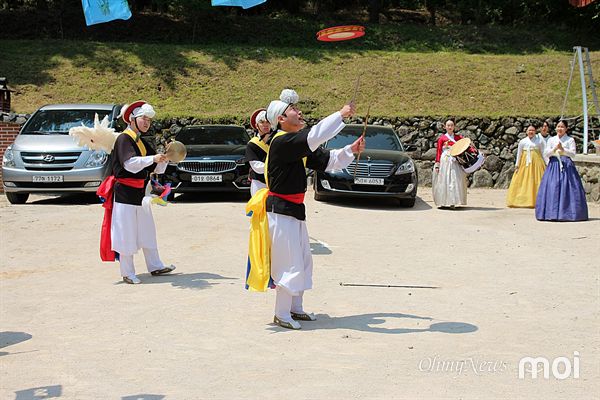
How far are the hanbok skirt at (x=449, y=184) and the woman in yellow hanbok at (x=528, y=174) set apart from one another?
112cm

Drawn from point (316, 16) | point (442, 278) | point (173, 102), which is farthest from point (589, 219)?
point (316, 16)

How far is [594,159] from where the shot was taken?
16.7 meters

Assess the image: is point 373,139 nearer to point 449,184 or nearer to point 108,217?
point 449,184

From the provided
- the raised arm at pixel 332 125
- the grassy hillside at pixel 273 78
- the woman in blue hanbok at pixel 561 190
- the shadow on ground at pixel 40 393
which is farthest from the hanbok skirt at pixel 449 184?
the shadow on ground at pixel 40 393

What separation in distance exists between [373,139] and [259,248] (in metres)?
11.0

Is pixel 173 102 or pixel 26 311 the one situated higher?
pixel 173 102

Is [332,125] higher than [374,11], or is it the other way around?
[374,11]

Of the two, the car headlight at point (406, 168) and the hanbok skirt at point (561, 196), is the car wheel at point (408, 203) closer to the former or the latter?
the car headlight at point (406, 168)

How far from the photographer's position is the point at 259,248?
6605 millimetres

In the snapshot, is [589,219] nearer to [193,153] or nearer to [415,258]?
[415,258]

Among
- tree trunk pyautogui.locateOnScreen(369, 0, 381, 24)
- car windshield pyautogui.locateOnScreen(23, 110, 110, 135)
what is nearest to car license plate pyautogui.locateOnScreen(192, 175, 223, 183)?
car windshield pyautogui.locateOnScreen(23, 110, 110, 135)

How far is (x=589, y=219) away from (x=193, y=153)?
7707 mm

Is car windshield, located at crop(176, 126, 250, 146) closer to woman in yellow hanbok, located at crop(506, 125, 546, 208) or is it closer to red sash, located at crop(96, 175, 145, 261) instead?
woman in yellow hanbok, located at crop(506, 125, 546, 208)

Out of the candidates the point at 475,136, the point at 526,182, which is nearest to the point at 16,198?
the point at 526,182
